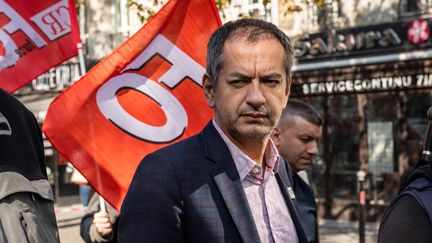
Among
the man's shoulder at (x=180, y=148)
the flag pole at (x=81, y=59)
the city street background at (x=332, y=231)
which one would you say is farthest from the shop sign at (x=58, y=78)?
the man's shoulder at (x=180, y=148)

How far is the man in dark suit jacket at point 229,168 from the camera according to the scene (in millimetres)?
2033

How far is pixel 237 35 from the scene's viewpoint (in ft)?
7.20

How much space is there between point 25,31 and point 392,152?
30.1ft

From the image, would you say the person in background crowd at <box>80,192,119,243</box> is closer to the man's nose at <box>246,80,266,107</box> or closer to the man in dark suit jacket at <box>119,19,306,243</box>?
the man in dark suit jacket at <box>119,19,306,243</box>

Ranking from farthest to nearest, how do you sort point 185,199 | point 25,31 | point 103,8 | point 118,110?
point 103,8 < point 25,31 < point 118,110 < point 185,199

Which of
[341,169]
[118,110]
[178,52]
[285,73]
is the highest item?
[285,73]

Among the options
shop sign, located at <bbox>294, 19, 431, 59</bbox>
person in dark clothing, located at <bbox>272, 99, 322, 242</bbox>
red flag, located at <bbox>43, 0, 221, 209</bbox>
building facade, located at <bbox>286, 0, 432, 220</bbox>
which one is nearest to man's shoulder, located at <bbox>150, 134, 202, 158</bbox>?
red flag, located at <bbox>43, 0, 221, 209</bbox>

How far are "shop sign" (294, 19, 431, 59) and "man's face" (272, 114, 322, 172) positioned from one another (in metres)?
8.39

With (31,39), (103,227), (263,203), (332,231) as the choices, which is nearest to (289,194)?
(263,203)

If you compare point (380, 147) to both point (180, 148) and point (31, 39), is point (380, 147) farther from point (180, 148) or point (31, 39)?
point (180, 148)

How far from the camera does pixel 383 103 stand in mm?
13023

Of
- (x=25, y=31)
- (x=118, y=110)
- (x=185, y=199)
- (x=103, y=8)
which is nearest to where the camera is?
(x=185, y=199)

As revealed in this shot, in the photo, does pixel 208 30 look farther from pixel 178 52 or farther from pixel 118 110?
pixel 118 110

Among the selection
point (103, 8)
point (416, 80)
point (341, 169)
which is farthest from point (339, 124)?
point (103, 8)
